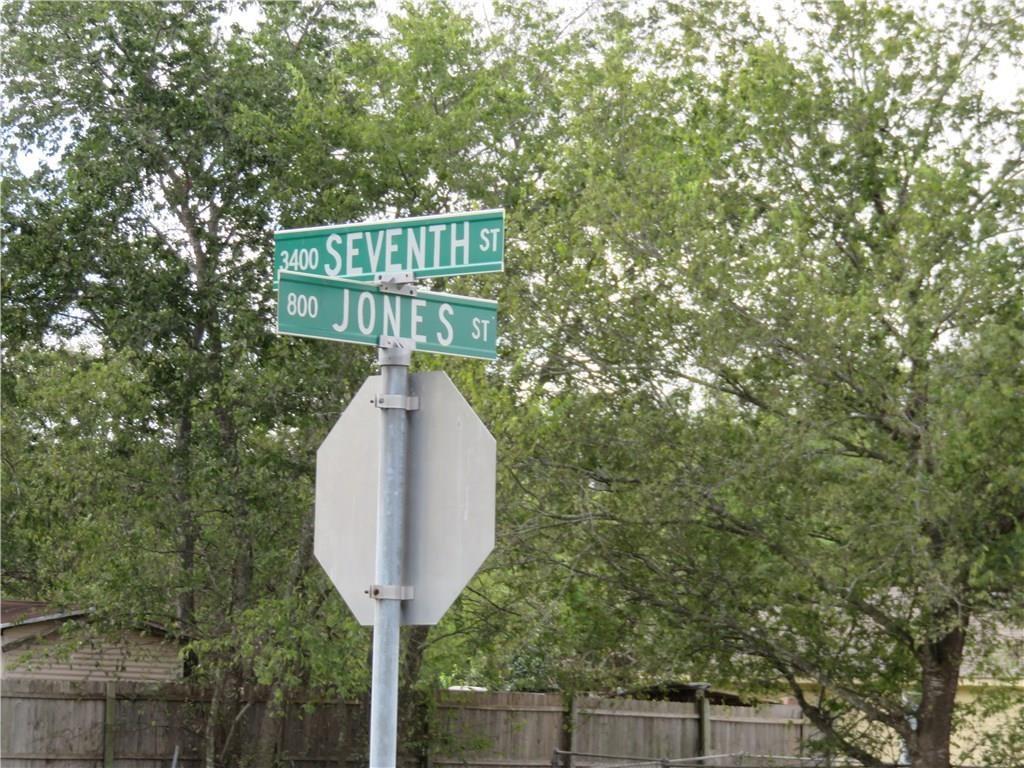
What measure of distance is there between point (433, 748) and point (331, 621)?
13.2 feet

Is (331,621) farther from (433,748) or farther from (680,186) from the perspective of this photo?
(680,186)

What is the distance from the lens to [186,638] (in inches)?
778

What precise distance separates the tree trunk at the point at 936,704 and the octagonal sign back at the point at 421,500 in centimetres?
881

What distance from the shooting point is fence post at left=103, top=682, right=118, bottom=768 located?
18938 millimetres

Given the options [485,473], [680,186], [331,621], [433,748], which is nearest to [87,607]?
[331,621]

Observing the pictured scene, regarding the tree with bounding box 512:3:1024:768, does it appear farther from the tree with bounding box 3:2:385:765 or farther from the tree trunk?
the tree with bounding box 3:2:385:765

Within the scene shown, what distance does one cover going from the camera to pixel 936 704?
1286 centimetres

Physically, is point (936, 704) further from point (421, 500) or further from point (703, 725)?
point (703, 725)

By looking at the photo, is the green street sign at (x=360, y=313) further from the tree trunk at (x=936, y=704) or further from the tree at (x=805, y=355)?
the tree trunk at (x=936, y=704)

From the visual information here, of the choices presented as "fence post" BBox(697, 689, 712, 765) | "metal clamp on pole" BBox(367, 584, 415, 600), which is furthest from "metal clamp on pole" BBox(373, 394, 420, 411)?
"fence post" BBox(697, 689, 712, 765)

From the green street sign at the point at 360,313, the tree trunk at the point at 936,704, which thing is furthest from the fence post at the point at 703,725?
the green street sign at the point at 360,313

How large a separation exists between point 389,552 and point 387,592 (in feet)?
0.46

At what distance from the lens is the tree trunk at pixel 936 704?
42.1 feet

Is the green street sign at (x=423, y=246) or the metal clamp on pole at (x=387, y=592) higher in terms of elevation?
the green street sign at (x=423, y=246)
